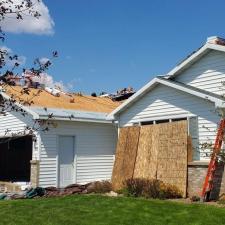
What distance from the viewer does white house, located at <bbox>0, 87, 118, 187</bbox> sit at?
784 inches

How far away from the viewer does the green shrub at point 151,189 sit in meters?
15.5

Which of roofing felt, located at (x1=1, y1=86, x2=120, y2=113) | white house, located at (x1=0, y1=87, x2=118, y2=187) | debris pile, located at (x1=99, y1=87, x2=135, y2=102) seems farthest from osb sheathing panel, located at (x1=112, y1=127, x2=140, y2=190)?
debris pile, located at (x1=99, y1=87, x2=135, y2=102)

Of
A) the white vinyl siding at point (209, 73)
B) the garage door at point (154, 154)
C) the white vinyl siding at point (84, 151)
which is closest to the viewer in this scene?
the garage door at point (154, 154)

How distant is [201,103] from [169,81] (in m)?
1.77

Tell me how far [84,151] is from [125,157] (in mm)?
3104

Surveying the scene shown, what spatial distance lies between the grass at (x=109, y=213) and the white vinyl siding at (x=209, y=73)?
5335 millimetres

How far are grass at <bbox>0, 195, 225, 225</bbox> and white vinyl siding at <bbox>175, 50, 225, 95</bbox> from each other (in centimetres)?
534

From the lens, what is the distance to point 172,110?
18.2 meters

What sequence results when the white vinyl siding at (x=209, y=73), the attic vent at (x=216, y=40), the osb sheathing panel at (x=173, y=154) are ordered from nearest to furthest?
the osb sheathing panel at (x=173, y=154) < the white vinyl siding at (x=209, y=73) < the attic vent at (x=216, y=40)

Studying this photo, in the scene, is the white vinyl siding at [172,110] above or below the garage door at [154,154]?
above

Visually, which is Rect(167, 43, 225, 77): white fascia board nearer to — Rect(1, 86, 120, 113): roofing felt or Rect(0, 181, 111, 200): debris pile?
Rect(0, 181, 111, 200): debris pile

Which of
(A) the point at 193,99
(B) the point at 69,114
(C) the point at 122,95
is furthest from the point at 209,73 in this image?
(C) the point at 122,95

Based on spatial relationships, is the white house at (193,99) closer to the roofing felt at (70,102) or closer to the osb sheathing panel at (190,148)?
the osb sheathing panel at (190,148)

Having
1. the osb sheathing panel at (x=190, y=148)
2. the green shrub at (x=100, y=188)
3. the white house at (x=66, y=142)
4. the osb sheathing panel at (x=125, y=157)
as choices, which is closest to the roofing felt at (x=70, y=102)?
the white house at (x=66, y=142)
